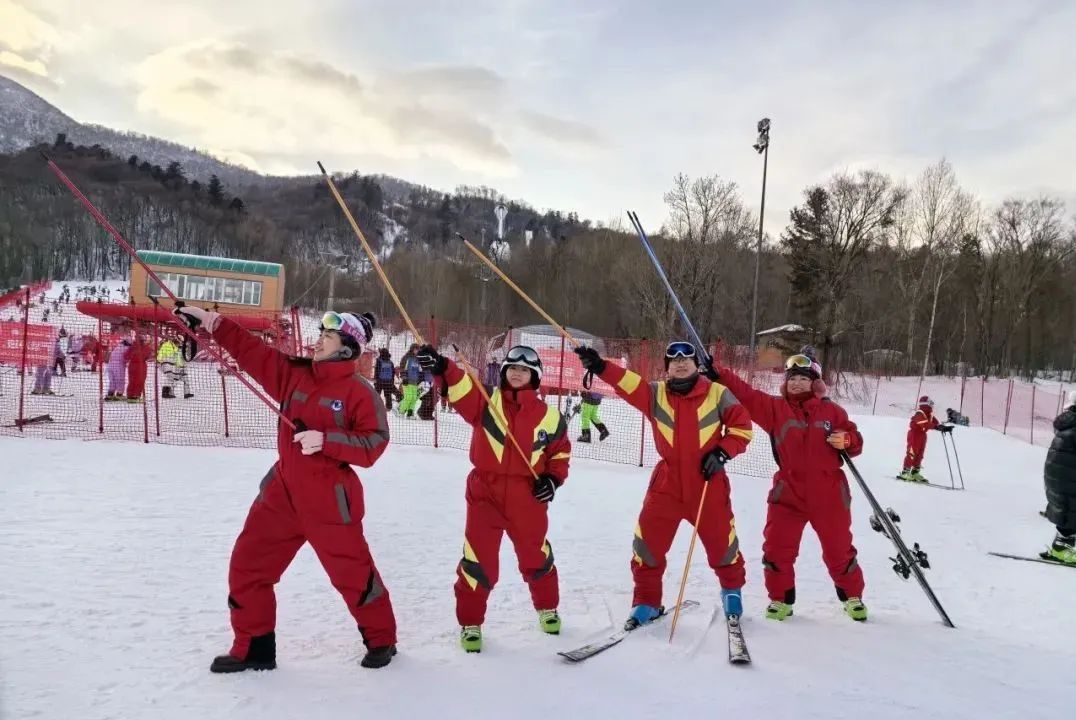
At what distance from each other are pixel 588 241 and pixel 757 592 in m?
63.9

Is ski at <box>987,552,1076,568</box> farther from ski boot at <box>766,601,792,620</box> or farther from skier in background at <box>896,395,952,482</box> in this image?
skier in background at <box>896,395,952,482</box>

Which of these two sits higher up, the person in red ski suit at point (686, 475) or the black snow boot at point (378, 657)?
the person in red ski suit at point (686, 475)

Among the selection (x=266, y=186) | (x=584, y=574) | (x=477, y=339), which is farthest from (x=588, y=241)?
A: (x=266, y=186)

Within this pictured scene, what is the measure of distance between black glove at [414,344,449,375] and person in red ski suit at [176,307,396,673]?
1.23 ft

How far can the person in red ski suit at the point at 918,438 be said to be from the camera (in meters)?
11.8

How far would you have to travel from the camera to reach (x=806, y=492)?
4387 millimetres

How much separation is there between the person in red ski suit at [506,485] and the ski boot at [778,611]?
1483mm

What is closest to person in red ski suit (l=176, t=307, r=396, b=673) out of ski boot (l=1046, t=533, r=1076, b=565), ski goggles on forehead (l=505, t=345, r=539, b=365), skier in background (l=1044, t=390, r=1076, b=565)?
ski goggles on forehead (l=505, t=345, r=539, b=365)

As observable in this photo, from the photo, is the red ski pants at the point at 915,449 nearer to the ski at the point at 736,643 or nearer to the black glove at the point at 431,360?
the ski at the point at 736,643

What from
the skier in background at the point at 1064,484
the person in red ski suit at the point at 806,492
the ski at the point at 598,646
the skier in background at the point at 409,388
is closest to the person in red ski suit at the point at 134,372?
the skier in background at the point at 409,388

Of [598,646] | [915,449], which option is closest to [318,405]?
[598,646]

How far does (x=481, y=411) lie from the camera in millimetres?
3863

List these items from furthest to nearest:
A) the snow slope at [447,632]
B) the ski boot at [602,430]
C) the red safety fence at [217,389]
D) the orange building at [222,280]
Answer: the orange building at [222,280] < the ski boot at [602,430] < the red safety fence at [217,389] < the snow slope at [447,632]

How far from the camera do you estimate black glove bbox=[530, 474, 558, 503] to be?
145 inches
